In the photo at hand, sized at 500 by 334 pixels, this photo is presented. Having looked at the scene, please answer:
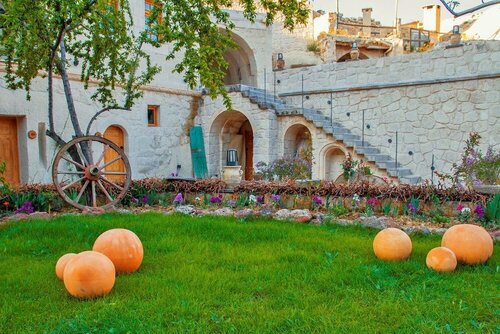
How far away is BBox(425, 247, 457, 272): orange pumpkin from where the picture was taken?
364 centimetres

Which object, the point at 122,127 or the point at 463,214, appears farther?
the point at 122,127

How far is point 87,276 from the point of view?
3.06 m

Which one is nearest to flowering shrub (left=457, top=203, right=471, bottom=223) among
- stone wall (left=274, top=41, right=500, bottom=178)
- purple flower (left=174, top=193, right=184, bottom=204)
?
purple flower (left=174, top=193, right=184, bottom=204)

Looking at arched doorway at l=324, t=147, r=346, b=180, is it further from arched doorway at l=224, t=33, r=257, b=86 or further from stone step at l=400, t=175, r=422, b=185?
arched doorway at l=224, t=33, r=257, b=86

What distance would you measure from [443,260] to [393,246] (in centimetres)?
45

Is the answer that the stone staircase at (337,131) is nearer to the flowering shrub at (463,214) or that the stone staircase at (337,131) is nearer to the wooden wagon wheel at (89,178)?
the flowering shrub at (463,214)

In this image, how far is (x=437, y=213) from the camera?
618cm

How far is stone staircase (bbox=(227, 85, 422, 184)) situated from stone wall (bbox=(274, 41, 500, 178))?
25cm

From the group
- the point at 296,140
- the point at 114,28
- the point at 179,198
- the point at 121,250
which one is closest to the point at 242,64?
the point at 296,140

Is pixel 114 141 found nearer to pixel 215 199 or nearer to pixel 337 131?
pixel 215 199

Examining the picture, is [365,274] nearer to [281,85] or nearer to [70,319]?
[70,319]

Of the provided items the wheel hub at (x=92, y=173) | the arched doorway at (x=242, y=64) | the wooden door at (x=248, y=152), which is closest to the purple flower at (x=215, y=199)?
the wheel hub at (x=92, y=173)

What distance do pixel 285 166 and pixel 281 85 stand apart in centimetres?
490

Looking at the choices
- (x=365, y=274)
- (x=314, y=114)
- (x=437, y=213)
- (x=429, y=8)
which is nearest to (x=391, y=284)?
(x=365, y=274)
